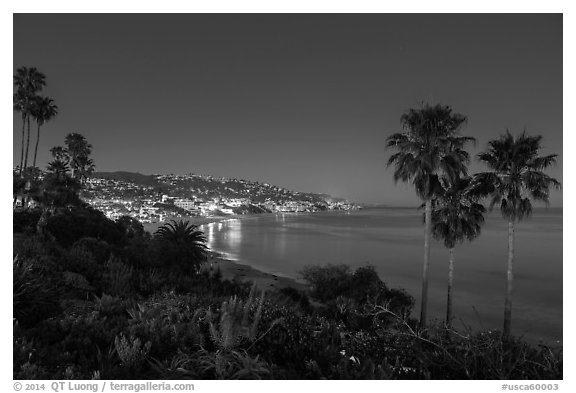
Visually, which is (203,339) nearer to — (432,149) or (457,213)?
(432,149)

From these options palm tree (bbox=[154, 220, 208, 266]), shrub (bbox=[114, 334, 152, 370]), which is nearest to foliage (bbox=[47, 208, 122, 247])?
palm tree (bbox=[154, 220, 208, 266])

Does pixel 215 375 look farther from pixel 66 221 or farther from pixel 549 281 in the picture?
pixel 549 281

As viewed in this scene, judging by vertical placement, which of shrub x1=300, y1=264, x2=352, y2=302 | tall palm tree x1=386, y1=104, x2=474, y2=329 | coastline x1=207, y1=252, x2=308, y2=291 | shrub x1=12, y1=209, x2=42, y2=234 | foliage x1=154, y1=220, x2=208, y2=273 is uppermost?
tall palm tree x1=386, y1=104, x2=474, y2=329

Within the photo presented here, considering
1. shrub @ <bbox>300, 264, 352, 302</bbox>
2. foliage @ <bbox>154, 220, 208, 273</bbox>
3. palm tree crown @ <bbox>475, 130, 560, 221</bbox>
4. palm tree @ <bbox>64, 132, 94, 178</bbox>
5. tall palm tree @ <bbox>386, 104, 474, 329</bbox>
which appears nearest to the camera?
palm tree crown @ <bbox>475, 130, 560, 221</bbox>

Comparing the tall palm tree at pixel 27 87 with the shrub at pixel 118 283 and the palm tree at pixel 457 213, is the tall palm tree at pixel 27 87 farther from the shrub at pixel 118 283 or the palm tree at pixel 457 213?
the palm tree at pixel 457 213

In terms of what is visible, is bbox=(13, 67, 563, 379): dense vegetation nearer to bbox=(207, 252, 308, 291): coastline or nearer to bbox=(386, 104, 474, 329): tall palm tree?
bbox=(386, 104, 474, 329): tall palm tree

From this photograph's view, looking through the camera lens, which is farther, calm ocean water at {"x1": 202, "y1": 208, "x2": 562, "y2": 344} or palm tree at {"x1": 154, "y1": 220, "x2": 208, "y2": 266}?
calm ocean water at {"x1": 202, "y1": 208, "x2": 562, "y2": 344}

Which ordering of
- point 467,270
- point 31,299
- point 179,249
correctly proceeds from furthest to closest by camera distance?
1. point 467,270
2. point 179,249
3. point 31,299

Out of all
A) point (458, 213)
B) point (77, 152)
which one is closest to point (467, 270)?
point (458, 213)
